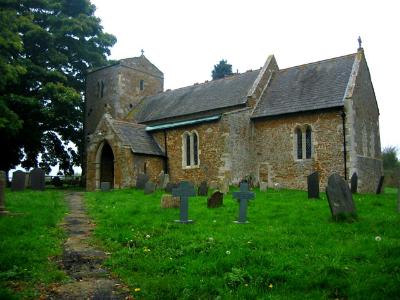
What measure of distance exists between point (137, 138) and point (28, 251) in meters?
17.8

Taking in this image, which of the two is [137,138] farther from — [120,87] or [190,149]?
[120,87]

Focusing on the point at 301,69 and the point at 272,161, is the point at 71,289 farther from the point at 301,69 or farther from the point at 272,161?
the point at 301,69

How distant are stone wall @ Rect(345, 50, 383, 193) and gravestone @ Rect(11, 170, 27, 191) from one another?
52.9 feet

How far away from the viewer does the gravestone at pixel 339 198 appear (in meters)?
10.1

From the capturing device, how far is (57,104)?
29.2 metres

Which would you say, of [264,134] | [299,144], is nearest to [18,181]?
[264,134]

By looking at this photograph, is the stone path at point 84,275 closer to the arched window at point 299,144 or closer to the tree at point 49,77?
the arched window at point 299,144

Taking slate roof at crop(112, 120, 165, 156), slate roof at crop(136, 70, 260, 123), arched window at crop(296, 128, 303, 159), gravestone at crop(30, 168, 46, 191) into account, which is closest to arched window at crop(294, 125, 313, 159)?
arched window at crop(296, 128, 303, 159)

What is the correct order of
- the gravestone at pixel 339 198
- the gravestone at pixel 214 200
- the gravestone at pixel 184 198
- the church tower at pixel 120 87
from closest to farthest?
1. the gravestone at pixel 339 198
2. the gravestone at pixel 184 198
3. the gravestone at pixel 214 200
4. the church tower at pixel 120 87

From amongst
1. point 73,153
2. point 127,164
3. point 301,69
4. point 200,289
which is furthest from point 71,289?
point 73,153

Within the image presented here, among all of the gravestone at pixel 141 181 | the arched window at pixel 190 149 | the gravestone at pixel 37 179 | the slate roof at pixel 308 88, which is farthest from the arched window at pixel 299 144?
the gravestone at pixel 37 179

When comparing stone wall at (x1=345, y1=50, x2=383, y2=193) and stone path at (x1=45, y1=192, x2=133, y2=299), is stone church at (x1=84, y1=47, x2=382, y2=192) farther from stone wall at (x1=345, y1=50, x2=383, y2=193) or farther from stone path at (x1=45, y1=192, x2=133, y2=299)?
stone path at (x1=45, y1=192, x2=133, y2=299)

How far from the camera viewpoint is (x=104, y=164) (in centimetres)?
2664

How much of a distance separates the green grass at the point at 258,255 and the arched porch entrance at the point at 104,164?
14707 millimetres
